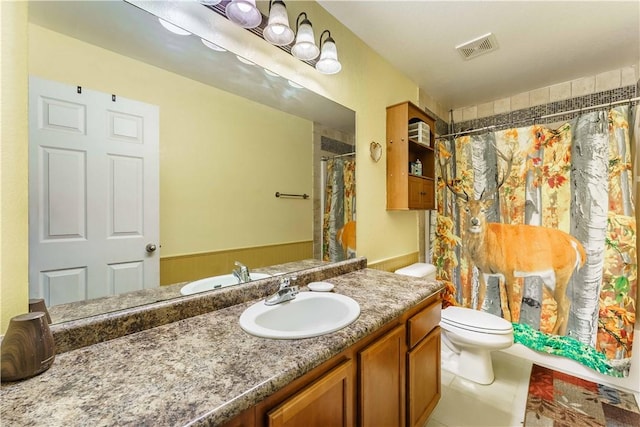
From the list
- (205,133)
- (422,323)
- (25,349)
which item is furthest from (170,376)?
(422,323)

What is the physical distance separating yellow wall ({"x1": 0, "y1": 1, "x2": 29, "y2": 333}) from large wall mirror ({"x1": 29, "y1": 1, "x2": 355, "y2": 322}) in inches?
1.4

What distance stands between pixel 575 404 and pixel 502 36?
2287 millimetres

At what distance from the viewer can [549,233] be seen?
198 centimetres

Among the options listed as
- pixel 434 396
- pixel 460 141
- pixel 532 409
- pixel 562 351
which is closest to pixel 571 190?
pixel 460 141

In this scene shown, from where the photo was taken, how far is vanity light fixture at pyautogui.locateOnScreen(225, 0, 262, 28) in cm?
106

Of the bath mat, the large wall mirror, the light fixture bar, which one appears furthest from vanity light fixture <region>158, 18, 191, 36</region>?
the bath mat

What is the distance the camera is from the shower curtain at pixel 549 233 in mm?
1710

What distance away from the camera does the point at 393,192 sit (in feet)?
6.45

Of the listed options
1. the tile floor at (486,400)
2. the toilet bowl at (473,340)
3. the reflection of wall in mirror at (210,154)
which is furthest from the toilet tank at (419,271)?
the reflection of wall in mirror at (210,154)

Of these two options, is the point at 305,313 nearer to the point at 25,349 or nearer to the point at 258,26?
the point at 25,349

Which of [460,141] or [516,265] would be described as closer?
[516,265]

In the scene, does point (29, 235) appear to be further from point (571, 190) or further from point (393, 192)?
point (571, 190)

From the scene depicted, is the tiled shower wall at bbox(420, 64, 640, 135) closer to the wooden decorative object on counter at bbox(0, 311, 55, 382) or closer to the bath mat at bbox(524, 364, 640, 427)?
the bath mat at bbox(524, 364, 640, 427)

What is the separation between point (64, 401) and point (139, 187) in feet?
2.02
